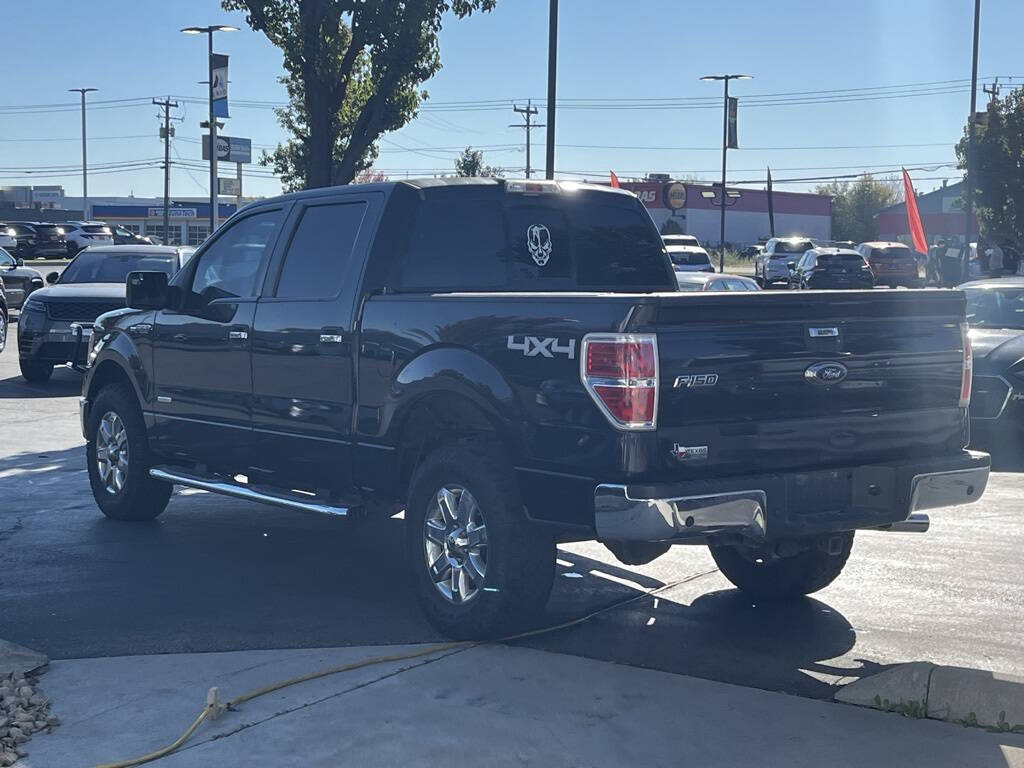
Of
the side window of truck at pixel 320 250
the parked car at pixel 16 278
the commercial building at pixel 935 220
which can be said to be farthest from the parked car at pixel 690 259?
the commercial building at pixel 935 220

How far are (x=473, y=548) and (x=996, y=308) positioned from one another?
29.3 feet

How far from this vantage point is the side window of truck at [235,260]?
7988 millimetres

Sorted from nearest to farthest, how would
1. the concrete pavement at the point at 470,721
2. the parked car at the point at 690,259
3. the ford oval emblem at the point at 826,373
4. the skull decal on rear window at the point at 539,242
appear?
the concrete pavement at the point at 470,721, the ford oval emblem at the point at 826,373, the skull decal on rear window at the point at 539,242, the parked car at the point at 690,259

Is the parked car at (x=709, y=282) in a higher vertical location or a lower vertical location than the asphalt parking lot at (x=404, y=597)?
→ higher

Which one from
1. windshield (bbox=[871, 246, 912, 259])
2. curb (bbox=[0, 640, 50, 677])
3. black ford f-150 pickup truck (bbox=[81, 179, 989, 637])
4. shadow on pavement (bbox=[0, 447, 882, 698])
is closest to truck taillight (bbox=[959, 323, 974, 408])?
black ford f-150 pickup truck (bbox=[81, 179, 989, 637])

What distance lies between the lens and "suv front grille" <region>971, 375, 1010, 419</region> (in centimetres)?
1219

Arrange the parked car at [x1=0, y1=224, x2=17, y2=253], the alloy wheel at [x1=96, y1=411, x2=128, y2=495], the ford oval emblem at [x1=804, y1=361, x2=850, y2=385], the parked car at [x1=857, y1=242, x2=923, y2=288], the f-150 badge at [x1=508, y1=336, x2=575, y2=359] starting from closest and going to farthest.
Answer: the f-150 badge at [x1=508, y1=336, x2=575, y2=359]
the ford oval emblem at [x1=804, y1=361, x2=850, y2=385]
the alloy wheel at [x1=96, y1=411, x2=128, y2=495]
the parked car at [x1=857, y1=242, x2=923, y2=288]
the parked car at [x1=0, y1=224, x2=17, y2=253]

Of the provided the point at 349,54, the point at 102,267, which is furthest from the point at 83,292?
the point at 349,54

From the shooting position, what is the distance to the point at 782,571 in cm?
707

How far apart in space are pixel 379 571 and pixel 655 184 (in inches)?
3261

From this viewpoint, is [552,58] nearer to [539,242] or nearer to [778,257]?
[539,242]

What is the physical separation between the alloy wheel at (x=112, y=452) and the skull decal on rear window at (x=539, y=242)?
3.24 metres

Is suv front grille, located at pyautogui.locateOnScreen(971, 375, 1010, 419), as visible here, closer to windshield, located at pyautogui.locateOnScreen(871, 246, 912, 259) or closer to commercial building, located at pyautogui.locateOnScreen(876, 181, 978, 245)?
windshield, located at pyautogui.locateOnScreen(871, 246, 912, 259)

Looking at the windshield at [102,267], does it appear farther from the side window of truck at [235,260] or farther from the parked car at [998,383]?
the parked car at [998,383]
